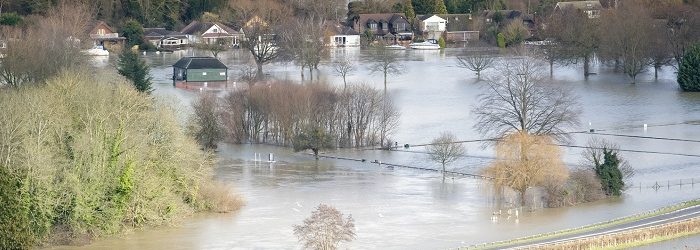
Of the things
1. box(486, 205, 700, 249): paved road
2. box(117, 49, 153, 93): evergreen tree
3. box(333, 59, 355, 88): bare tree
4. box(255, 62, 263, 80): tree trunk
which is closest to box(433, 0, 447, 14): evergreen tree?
box(333, 59, 355, 88): bare tree

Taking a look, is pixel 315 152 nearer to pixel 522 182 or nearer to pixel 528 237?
pixel 522 182

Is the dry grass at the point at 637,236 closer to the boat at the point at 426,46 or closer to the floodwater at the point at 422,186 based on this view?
the floodwater at the point at 422,186

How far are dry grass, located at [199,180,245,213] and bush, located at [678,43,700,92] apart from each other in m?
19.3

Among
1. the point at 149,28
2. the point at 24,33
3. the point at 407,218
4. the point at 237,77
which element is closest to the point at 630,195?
the point at 407,218

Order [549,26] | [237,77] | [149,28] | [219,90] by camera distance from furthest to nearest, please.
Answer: [149,28], [549,26], [237,77], [219,90]

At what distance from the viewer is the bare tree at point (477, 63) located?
1791 inches

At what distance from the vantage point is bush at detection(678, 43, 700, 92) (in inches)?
1596

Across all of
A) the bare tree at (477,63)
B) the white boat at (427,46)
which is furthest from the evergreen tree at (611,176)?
the white boat at (427,46)

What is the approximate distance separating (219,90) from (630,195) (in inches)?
680

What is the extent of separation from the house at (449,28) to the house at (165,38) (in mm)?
10270

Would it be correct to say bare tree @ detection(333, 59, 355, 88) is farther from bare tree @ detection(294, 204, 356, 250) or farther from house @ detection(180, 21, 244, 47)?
bare tree @ detection(294, 204, 356, 250)

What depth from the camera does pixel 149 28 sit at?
56688 millimetres

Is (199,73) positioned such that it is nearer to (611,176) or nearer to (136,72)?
(136,72)

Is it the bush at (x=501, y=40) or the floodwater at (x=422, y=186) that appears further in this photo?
the bush at (x=501, y=40)
